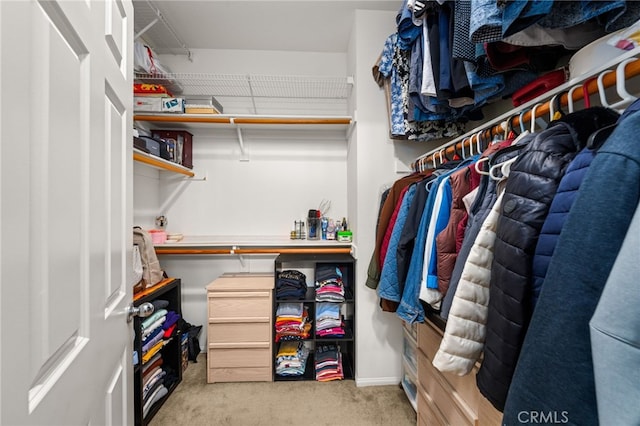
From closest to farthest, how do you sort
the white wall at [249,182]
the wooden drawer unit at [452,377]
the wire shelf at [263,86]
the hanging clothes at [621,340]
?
the hanging clothes at [621,340] → the wooden drawer unit at [452,377] → the wire shelf at [263,86] → the white wall at [249,182]

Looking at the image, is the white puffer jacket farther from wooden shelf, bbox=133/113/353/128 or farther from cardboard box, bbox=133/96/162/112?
cardboard box, bbox=133/96/162/112

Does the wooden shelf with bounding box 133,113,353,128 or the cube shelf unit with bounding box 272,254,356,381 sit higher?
the wooden shelf with bounding box 133,113,353,128

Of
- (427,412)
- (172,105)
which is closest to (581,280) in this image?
(427,412)

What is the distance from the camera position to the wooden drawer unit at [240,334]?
1.74 m

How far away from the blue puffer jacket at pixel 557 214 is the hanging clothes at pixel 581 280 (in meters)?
0.08

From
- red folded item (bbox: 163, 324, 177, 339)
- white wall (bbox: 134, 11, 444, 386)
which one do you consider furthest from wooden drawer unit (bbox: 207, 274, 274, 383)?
white wall (bbox: 134, 11, 444, 386)

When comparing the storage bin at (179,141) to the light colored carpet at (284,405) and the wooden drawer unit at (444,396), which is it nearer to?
the light colored carpet at (284,405)

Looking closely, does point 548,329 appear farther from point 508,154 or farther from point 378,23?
point 378,23

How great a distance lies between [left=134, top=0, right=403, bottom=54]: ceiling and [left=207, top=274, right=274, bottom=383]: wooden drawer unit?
6.42 ft

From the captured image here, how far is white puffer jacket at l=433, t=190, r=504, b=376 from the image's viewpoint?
2.24ft

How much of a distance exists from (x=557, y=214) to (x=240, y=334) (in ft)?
5.96

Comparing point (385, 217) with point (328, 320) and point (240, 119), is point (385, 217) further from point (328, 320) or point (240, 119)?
point (240, 119)

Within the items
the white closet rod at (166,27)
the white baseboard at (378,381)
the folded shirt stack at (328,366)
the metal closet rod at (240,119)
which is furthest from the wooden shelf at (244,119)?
the white baseboard at (378,381)

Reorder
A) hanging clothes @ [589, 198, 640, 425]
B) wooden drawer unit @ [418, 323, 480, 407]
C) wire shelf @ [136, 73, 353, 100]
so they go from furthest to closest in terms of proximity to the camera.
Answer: wire shelf @ [136, 73, 353, 100] < wooden drawer unit @ [418, 323, 480, 407] < hanging clothes @ [589, 198, 640, 425]
